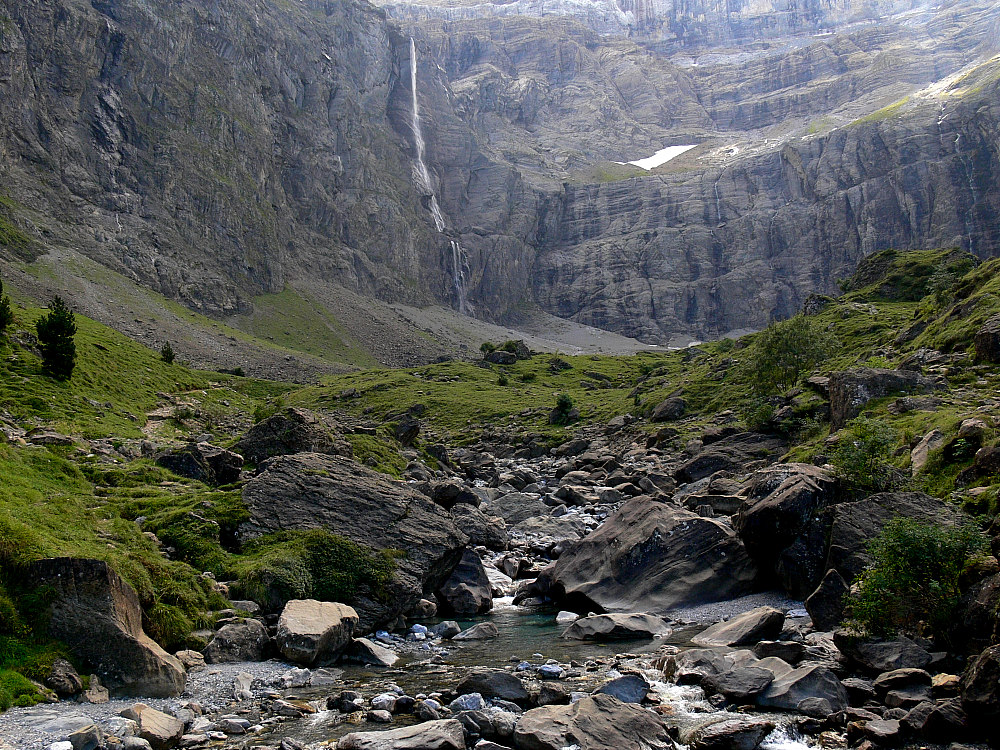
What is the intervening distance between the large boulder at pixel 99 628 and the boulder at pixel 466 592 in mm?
11236

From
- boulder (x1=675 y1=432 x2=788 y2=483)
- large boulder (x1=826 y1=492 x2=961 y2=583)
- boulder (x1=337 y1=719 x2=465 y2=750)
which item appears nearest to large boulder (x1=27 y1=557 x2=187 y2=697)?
boulder (x1=337 y1=719 x2=465 y2=750)

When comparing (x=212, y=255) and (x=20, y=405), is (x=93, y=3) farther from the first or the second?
(x=20, y=405)

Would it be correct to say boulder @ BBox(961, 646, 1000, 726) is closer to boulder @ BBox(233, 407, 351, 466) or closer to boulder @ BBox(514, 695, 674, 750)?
boulder @ BBox(514, 695, 674, 750)

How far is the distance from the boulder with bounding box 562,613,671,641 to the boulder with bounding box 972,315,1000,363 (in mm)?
21514

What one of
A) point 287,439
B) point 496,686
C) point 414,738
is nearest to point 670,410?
point 287,439

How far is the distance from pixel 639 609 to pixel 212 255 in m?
200

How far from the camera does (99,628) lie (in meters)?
13.8

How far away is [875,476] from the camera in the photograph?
2150 centimetres

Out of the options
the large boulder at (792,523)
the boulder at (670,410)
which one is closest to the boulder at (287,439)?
the large boulder at (792,523)

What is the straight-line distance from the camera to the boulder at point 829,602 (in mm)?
17641

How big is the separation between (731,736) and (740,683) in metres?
2.35

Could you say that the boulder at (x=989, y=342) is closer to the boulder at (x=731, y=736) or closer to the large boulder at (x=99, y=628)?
the boulder at (x=731, y=736)

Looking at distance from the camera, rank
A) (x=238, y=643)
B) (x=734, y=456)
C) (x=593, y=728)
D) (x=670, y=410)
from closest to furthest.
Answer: (x=593, y=728) < (x=238, y=643) < (x=734, y=456) < (x=670, y=410)

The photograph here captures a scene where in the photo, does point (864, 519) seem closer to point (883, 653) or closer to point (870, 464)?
point (870, 464)
